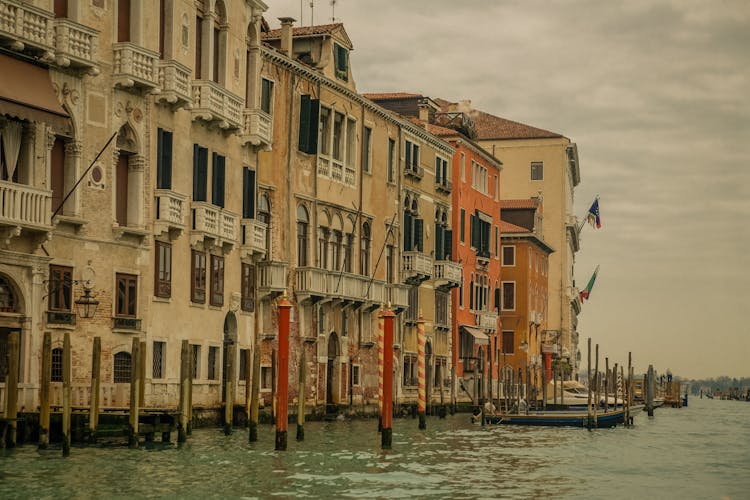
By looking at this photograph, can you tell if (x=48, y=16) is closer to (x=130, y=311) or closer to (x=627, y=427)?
(x=130, y=311)

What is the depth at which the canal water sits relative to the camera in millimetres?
20578

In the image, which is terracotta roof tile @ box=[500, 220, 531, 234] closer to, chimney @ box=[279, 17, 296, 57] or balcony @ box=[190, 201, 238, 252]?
chimney @ box=[279, 17, 296, 57]

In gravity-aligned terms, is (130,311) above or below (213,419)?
above

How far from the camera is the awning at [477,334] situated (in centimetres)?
5562

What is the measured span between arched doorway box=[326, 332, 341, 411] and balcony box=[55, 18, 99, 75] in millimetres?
16412

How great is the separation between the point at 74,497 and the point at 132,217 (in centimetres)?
1019

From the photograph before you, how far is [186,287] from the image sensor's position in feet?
100

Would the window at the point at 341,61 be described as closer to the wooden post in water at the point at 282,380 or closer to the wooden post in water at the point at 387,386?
→ the wooden post in water at the point at 387,386

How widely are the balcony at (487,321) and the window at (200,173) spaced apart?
27.4 m

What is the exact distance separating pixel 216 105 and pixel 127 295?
18.5ft

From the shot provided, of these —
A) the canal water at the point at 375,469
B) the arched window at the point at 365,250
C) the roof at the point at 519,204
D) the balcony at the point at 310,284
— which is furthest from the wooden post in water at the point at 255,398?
the roof at the point at 519,204

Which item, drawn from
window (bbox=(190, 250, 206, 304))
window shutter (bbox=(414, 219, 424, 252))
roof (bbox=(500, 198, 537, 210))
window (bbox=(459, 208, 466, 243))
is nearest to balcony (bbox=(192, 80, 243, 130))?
window (bbox=(190, 250, 206, 304))

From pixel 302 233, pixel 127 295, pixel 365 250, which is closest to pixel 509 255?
pixel 365 250

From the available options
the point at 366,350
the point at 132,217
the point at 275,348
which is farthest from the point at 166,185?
the point at 366,350
